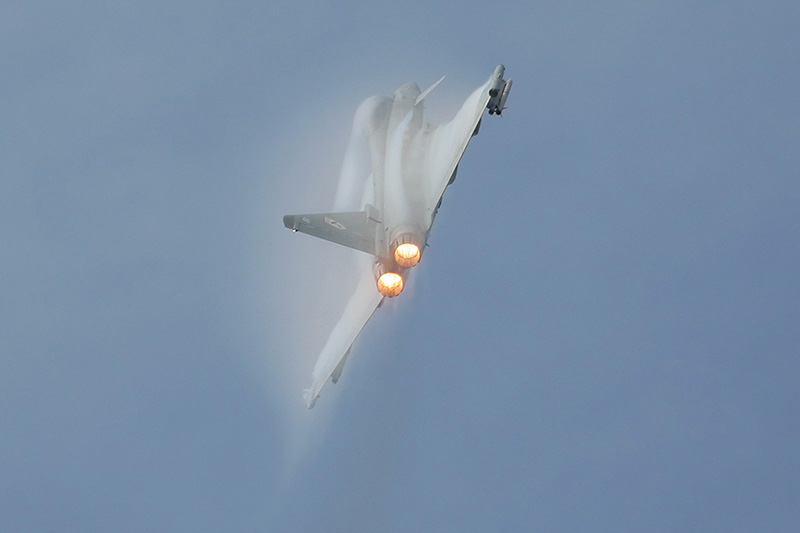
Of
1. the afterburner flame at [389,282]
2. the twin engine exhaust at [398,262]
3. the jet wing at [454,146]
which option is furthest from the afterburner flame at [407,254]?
the jet wing at [454,146]

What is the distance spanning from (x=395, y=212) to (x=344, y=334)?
19.2 ft

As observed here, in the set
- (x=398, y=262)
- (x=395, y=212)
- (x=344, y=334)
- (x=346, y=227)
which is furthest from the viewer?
(x=344, y=334)

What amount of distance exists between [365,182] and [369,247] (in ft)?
24.3

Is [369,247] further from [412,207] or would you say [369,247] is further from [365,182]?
[365,182]

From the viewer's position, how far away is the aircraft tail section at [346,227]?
53.2 metres

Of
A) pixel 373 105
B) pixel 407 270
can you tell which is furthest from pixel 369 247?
pixel 373 105

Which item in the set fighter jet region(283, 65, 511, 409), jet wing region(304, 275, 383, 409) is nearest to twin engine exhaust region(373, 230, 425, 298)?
fighter jet region(283, 65, 511, 409)

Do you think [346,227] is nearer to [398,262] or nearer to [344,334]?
[398,262]

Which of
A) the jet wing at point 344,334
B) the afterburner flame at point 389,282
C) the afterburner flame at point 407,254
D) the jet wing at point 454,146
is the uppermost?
the jet wing at point 454,146

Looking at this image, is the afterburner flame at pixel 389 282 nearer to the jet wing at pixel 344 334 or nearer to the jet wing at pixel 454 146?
the jet wing at pixel 454 146

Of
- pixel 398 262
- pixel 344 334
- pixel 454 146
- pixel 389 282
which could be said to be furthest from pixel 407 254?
pixel 344 334

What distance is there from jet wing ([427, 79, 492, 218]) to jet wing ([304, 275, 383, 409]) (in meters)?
4.58

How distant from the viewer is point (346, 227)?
2109 inches

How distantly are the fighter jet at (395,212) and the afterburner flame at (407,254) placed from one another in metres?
0.03
